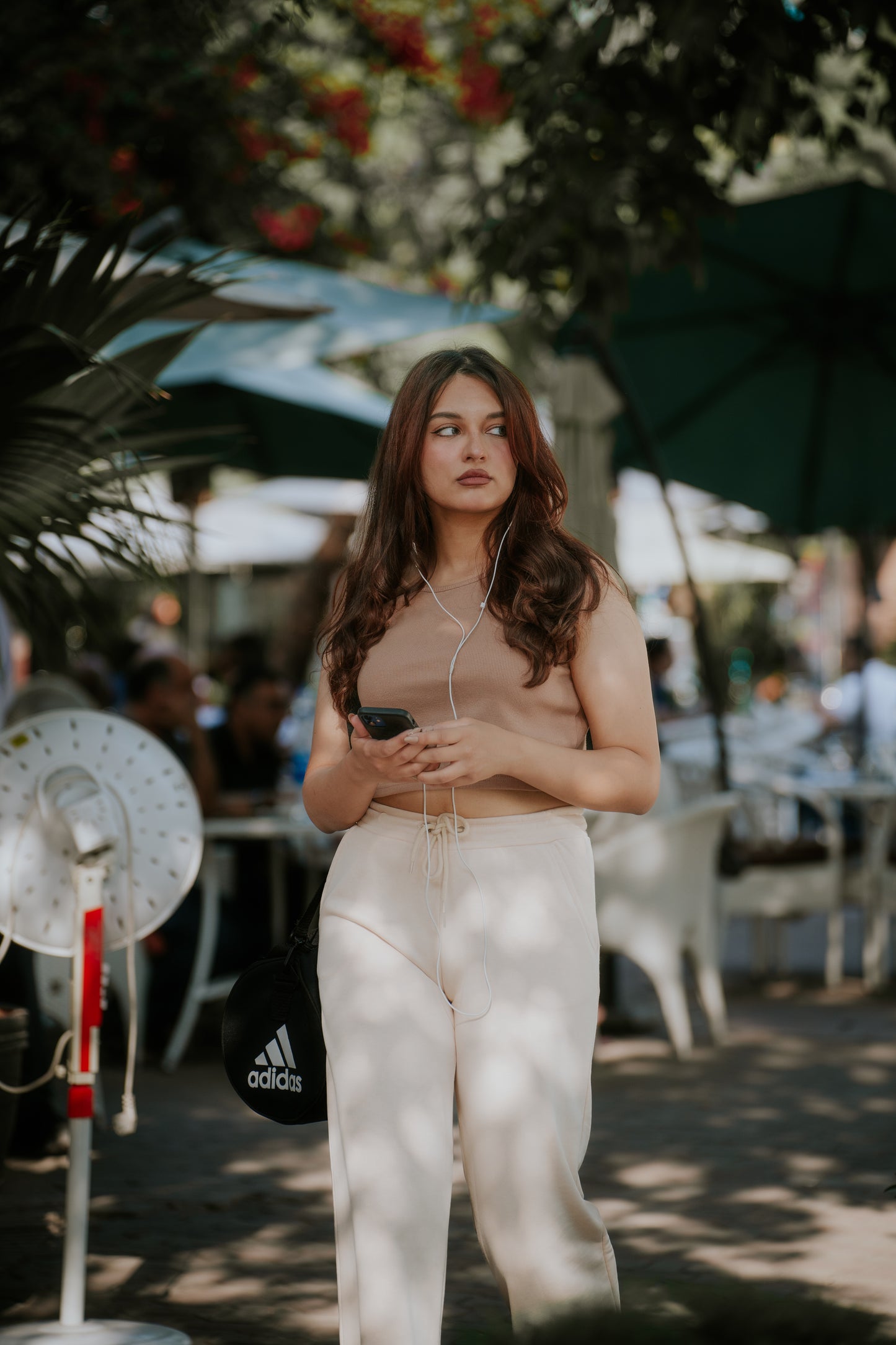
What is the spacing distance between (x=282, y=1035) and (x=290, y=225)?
8.49m

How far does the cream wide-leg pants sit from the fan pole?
1.06 metres

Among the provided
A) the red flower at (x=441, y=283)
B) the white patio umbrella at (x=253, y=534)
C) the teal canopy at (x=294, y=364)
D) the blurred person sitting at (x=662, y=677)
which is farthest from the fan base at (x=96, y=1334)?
the red flower at (x=441, y=283)

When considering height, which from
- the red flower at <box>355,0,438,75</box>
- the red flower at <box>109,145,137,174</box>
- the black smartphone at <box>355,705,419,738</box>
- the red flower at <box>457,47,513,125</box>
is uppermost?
the red flower at <box>457,47,513,125</box>

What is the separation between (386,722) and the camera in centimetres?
225

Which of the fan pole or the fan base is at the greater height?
the fan pole

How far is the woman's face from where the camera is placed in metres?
2.47

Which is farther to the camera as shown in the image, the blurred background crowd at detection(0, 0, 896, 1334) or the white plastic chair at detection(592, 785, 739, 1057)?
the white plastic chair at detection(592, 785, 739, 1057)

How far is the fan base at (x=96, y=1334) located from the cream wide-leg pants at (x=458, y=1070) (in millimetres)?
1032

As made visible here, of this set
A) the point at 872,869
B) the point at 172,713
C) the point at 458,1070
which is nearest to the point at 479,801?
the point at 458,1070

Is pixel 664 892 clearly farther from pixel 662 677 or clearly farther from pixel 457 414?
pixel 662 677

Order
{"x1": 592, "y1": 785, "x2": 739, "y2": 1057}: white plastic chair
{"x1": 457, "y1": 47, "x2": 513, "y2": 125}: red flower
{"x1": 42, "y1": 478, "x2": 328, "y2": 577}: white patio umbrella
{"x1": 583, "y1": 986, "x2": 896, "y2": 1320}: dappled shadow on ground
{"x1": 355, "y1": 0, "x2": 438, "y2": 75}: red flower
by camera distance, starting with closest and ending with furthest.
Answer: {"x1": 583, "y1": 986, "x2": 896, "y2": 1320}: dappled shadow on ground < {"x1": 592, "y1": 785, "x2": 739, "y2": 1057}: white plastic chair < {"x1": 355, "y1": 0, "x2": 438, "y2": 75}: red flower < {"x1": 457, "y1": 47, "x2": 513, "y2": 125}: red flower < {"x1": 42, "y1": 478, "x2": 328, "y2": 577}: white patio umbrella

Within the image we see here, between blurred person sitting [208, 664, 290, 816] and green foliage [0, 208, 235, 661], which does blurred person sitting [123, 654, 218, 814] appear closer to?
blurred person sitting [208, 664, 290, 816]

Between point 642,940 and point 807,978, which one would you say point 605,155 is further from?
point 807,978

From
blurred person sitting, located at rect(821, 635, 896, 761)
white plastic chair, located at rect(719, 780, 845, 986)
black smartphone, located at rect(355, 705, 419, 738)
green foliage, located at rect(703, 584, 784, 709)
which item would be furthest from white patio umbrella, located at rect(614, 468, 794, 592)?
black smartphone, located at rect(355, 705, 419, 738)
